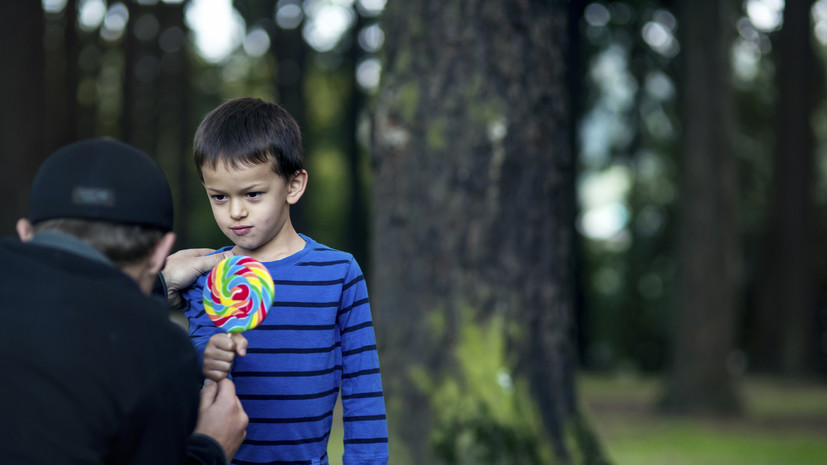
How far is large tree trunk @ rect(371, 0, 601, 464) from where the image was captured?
562 cm

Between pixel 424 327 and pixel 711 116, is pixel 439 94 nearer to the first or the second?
pixel 424 327

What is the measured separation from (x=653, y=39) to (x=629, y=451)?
13715mm

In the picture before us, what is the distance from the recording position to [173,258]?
2619mm

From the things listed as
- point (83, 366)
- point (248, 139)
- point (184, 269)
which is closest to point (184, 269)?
point (184, 269)

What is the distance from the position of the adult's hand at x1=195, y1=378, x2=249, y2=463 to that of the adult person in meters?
0.15

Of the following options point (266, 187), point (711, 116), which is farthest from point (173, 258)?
point (711, 116)

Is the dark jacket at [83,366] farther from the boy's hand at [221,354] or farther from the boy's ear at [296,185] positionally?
the boy's ear at [296,185]

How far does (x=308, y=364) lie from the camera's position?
2568 millimetres

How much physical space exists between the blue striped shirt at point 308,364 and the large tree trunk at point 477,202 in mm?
2996

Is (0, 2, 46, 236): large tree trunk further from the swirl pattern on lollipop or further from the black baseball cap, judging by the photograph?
the black baseball cap

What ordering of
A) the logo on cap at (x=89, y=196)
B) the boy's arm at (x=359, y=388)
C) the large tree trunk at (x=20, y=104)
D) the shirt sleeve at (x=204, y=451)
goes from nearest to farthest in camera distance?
the logo on cap at (x=89, y=196)
the shirt sleeve at (x=204, y=451)
the boy's arm at (x=359, y=388)
the large tree trunk at (x=20, y=104)

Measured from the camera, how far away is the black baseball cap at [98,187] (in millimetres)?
Answer: 1904

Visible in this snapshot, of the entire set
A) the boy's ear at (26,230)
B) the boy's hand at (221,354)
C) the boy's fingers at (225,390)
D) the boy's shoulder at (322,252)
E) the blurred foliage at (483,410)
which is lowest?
the blurred foliage at (483,410)

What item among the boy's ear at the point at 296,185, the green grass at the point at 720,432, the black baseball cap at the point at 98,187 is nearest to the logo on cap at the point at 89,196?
the black baseball cap at the point at 98,187
